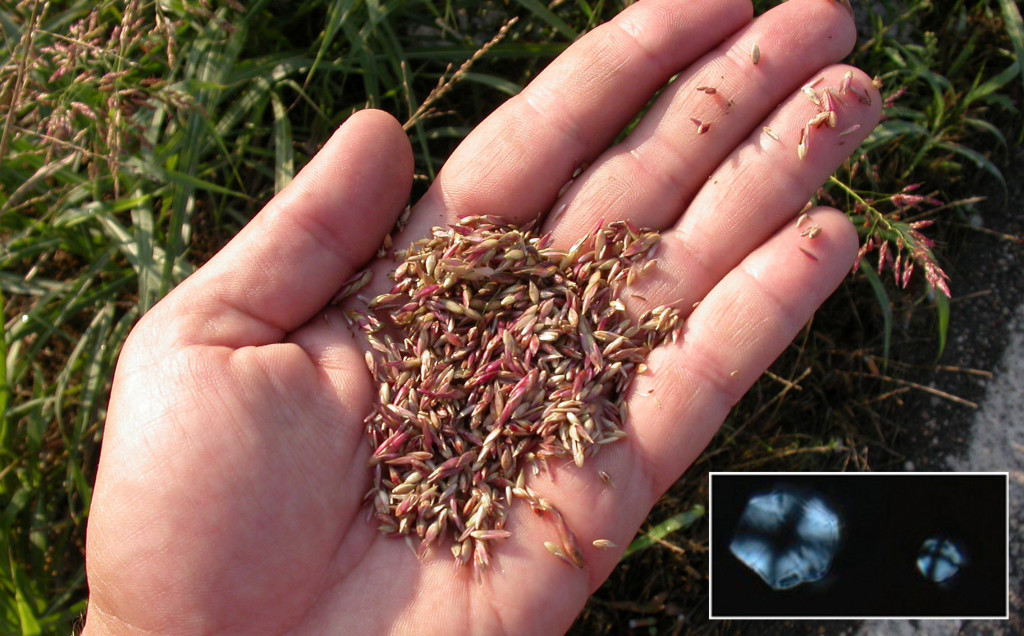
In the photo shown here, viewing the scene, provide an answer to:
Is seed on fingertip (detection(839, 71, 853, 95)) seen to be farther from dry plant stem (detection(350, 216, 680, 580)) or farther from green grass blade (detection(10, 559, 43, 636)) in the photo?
green grass blade (detection(10, 559, 43, 636))

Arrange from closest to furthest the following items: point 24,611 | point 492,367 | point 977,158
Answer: point 492,367 < point 24,611 < point 977,158

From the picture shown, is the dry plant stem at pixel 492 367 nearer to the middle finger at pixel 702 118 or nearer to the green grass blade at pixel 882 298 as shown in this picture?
the middle finger at pixel 702 118

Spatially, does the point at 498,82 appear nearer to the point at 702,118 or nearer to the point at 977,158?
the point at 702,118

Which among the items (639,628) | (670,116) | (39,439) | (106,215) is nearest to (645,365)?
(670,116)

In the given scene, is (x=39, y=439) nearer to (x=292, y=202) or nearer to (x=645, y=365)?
(x=292, y=202)

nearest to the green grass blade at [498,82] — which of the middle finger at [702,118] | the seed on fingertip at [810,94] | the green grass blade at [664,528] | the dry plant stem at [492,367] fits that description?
the middle finger at [702,118]

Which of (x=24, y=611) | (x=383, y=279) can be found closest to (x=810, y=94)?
(x=383, y=279)
